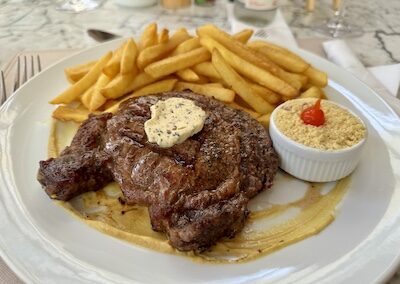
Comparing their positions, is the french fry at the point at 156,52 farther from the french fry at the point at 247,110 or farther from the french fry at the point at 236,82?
the french fry at the point at 247,110

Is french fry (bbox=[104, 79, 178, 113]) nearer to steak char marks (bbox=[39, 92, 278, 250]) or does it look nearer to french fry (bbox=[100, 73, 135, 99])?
french fry (bbox=[100, 73, 135, 99])

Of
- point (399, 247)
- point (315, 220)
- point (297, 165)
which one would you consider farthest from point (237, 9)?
point (399, 247)

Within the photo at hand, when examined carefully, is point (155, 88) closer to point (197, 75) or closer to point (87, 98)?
point (197, 75)

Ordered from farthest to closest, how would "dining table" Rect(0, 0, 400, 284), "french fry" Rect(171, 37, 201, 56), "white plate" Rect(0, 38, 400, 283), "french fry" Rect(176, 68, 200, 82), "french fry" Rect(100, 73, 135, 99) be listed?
"dining table" Rect(0, 0, 400, 284), "french fry" Rect(171, 37, 201, 56), "french fry" Rect(176, 68, 200, 82), "french fry" Rect(100, 73, 135, 99), "white plate" Rect(0, 38, 400, 283)

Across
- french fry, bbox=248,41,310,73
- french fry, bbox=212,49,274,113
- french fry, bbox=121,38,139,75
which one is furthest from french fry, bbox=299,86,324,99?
french fry, bbox=121,38,139,75

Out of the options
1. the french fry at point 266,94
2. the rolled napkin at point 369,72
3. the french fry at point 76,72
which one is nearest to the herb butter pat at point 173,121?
the french fry at point 266,94

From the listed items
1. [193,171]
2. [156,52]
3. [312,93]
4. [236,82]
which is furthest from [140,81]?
[312,93]
